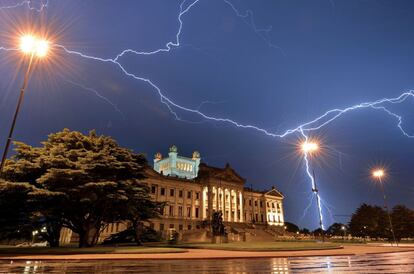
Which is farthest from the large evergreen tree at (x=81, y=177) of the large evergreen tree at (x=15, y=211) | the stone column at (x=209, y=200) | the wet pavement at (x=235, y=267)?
the stone column at (x=209, y=200)

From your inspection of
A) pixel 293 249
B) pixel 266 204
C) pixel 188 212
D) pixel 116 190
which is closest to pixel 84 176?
pixel 116 190

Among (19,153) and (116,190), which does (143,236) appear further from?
(19,153)

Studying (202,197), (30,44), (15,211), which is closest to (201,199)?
(202,197)

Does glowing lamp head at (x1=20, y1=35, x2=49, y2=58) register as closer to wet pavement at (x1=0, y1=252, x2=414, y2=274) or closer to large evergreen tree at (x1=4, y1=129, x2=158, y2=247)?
large evergreen tree at (x1=4, y1=129, x2=158, y2=247)

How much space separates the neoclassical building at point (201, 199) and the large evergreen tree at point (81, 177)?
2890 centimetres

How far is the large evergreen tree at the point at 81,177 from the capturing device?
76.5 feet

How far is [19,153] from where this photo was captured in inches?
1029

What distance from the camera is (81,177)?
23.6 meters

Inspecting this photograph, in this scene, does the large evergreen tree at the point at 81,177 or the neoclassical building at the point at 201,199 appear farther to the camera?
the neoclassical building at the point at 201,199

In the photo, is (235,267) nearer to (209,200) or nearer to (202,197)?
(202,197)

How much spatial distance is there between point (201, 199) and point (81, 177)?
174ft

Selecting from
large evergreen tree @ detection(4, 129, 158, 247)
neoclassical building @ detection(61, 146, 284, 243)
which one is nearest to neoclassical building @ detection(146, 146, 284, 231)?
neoclassical building @ detection(61, 146, 284, 243)

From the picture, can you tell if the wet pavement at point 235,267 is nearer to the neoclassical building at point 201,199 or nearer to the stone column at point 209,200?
the neoclassical building at point 201,199

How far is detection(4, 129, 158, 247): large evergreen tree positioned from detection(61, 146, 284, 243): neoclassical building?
28.9m
